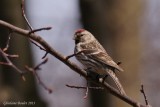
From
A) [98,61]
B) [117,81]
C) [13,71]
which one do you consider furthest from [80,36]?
[117,81]

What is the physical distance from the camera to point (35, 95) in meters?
7.15

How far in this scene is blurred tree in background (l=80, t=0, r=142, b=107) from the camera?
7625 mm

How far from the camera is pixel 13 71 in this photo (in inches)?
281

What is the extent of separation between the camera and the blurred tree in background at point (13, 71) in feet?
23.2

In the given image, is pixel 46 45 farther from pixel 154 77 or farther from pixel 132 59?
pixel 154 77

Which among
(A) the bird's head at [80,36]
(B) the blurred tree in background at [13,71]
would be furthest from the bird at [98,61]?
(B) the blurred tree in background at [13,71]

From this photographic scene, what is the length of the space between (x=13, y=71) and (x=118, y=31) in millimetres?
1540

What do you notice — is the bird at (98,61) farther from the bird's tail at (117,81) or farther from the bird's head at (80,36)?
the bird's head at (80,36)

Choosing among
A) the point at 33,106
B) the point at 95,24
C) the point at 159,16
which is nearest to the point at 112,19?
the point at 95,24

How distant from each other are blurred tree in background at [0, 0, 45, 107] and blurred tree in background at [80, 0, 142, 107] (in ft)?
2.87

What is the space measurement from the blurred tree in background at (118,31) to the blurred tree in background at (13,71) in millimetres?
876

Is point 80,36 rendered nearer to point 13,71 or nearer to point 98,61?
point 98,61

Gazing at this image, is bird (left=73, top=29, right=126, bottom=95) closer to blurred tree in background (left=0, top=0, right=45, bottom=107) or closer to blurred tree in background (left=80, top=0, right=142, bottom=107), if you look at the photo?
blurred tree in background (left=0, top=0, right=45, bottom=107)

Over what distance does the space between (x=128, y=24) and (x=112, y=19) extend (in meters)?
0.29
